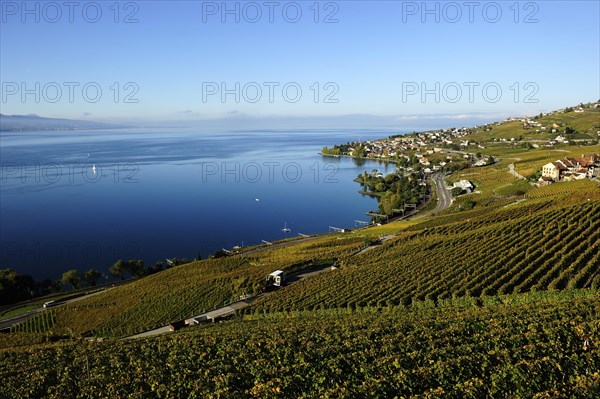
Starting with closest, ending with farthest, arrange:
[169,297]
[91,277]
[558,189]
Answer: [169,297]
[91,277]
[558,189]

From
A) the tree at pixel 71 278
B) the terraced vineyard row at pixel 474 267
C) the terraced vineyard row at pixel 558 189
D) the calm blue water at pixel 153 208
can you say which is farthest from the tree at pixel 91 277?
the terraced vineyard row at pixel 558 189

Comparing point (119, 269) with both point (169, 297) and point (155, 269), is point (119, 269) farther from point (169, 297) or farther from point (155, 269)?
point (169, 297)

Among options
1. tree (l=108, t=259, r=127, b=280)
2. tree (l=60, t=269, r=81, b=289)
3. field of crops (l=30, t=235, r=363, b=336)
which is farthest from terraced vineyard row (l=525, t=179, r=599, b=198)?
tree (l=60, t=269, r=81, b=289)

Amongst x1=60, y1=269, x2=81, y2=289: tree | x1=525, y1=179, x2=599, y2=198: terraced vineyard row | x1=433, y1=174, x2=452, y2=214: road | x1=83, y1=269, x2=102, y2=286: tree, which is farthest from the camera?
x1=433, y1=174, x2=452, y2=214: road

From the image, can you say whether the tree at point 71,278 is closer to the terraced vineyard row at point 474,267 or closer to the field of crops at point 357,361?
the terraced vineyard row at point 474,267

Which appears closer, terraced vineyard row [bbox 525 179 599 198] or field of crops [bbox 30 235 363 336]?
field of crops [bbox 30 235 363 336]

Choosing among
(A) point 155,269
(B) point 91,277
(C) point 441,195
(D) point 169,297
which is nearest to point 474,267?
(D) point 169,297

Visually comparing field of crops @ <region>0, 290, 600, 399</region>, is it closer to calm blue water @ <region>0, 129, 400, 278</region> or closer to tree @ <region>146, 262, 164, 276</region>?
tree @ <region>146, 262, 164, 276</region>

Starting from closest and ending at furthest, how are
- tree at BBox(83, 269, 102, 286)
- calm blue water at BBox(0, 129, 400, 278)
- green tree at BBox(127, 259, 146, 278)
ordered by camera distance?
tree at BBox(83, 269, 102, 286), green tree at BBox(127, 259, 146, 278), calm blue water at BBox(0, 129, 400, 278)
